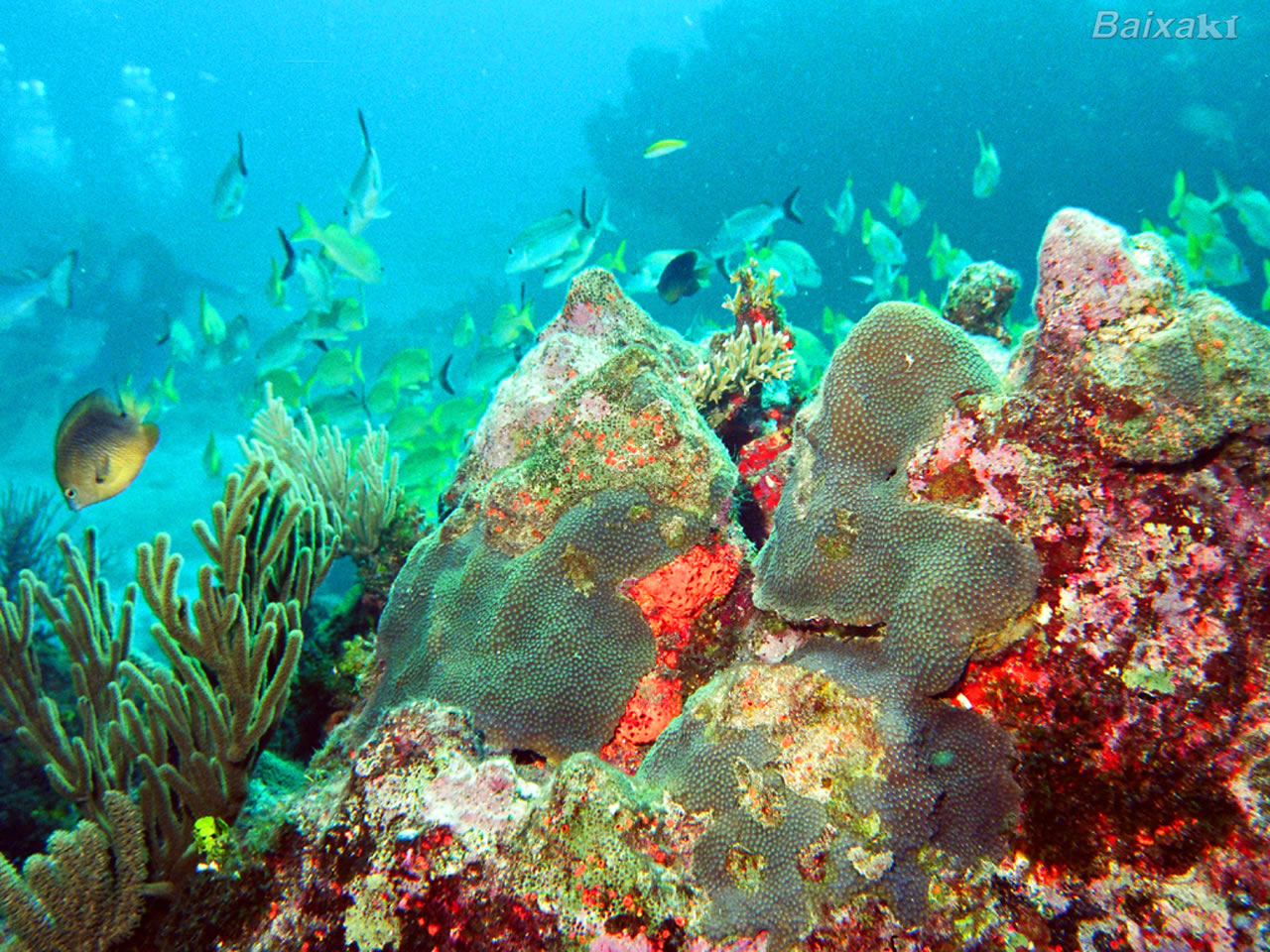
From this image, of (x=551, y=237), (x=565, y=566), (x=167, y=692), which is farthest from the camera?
(x=551, y=237)

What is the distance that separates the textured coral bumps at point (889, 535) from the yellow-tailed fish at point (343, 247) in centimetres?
592

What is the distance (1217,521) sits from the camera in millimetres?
1664

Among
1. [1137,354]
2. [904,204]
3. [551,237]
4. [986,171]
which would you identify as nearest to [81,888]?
[1137,354]

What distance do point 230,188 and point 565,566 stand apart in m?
7.21

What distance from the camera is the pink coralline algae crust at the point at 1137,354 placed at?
1.66 metres

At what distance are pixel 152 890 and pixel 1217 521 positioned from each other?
347 centimetres

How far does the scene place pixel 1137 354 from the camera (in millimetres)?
1749

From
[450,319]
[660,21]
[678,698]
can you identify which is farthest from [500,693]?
[660,21]

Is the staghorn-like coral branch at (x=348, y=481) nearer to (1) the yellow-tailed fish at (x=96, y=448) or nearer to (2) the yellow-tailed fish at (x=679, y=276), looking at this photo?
(1) the yellow-tailed fish at (x=96, y=448)

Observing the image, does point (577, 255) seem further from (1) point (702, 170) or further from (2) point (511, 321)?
(1) point (702, 170)

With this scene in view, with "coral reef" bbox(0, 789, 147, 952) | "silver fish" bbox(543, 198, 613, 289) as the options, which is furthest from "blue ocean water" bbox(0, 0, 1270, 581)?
"coral reef" bbox(0, 789, 147, 952)

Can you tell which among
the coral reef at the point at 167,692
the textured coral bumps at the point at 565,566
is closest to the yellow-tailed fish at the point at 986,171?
the textured coral bumps at the point at 565,566

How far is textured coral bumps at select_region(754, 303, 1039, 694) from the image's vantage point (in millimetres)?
1751

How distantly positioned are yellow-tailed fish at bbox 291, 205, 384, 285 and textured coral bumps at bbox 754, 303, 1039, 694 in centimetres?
592
